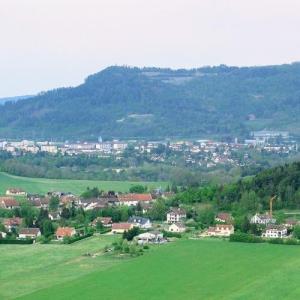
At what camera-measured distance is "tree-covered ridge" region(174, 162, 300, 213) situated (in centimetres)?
4838

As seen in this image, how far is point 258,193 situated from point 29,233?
39.9ft

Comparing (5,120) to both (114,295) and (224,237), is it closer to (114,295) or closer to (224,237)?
(224,237)

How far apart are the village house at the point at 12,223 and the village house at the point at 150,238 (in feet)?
23.7

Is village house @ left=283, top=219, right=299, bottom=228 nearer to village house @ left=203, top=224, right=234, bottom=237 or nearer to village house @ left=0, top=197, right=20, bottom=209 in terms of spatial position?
village house @ left=203, top=224, right=234, bottom=237

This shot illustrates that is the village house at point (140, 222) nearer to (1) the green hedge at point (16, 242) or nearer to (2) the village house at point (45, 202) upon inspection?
(1) the green hedge at point (16, 242)

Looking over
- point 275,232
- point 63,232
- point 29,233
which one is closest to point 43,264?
point 63,232

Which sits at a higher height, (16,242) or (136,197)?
(136,197)

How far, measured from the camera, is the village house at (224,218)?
145 ft

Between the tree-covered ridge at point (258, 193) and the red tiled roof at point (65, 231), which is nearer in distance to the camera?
the red tiled roof at point (65, 231)

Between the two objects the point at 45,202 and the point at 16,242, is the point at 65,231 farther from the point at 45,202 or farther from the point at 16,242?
the point at 45,202

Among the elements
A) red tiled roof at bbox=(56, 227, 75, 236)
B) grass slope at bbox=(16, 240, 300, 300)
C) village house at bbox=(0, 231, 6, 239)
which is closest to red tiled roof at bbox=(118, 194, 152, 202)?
red tiled roof at bbox=(56, 227, 75, 236)

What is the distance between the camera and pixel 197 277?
30.2 m

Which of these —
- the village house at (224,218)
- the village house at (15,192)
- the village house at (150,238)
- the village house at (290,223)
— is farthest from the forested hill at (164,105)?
the village house at (150,238)

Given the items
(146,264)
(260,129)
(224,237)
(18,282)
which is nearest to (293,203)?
(224,237)
